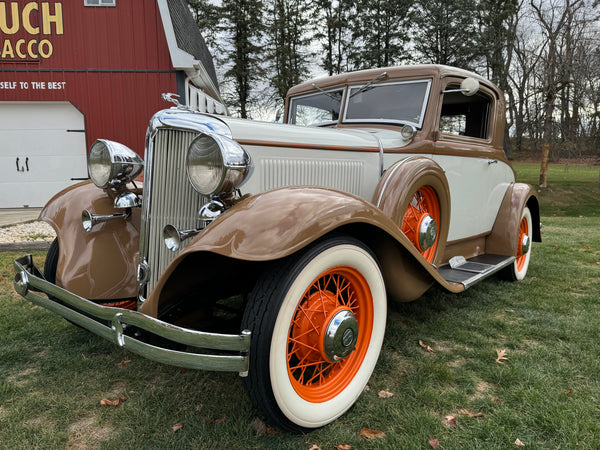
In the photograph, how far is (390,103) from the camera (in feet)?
10.6

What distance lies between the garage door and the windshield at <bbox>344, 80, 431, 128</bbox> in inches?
317

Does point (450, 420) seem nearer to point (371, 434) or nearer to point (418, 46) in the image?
point (371, 434)

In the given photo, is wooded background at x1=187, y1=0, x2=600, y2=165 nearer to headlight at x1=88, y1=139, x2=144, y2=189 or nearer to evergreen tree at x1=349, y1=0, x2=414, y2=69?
evergreen tree at x1=349, y1=0, x2=414, y2=69

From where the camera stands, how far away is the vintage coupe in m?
1.65

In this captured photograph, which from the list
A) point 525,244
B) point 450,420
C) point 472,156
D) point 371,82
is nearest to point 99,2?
point 371,82

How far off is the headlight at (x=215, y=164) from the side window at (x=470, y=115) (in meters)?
2.33

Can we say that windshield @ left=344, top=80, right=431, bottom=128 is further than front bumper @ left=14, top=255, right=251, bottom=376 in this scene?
Yes

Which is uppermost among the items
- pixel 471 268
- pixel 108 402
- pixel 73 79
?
pixel 73 79

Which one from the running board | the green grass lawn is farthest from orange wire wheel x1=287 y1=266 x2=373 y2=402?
the running board

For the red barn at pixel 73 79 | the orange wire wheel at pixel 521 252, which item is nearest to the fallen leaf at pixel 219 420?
the orange wire wheel at pixel 521 252

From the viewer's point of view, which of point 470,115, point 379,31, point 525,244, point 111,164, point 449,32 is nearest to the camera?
point 111,164

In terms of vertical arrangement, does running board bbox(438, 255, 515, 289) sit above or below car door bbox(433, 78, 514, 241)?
below

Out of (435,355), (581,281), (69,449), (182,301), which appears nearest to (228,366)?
(182,301)

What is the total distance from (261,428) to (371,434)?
49 centimetres
